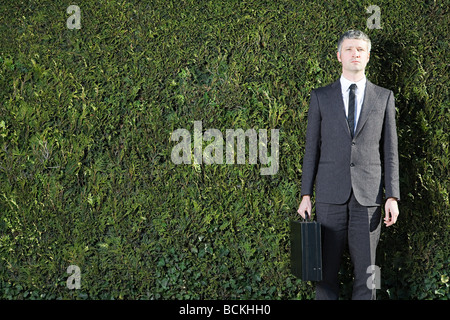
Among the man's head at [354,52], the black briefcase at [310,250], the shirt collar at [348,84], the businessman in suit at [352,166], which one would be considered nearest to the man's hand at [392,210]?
the businessman in suit at [352,166]

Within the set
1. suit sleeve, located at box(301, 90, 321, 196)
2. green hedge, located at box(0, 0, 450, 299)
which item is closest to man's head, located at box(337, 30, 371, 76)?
suit sleeve, located at box(301, 90, 321, 196)

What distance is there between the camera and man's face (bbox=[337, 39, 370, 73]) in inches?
170

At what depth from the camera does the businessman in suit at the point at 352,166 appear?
4.21 m

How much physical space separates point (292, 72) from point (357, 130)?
988 mm

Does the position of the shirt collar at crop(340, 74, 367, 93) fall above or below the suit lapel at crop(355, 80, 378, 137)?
above

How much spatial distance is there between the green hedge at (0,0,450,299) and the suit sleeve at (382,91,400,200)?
61 cm

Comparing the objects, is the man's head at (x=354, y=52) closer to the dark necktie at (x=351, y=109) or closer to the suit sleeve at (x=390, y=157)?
the dark necktie at (x=351, y=109)

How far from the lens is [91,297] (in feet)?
16.3

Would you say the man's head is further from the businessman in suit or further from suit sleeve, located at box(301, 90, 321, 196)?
suit sleeve, located at box(301, 90, 321, 196)

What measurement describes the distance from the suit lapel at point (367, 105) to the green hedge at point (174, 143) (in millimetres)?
623

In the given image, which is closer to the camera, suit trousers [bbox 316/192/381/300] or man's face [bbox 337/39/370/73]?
suit trousers [bbox 316/192/381/300]

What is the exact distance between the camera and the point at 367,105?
14.1 feet
